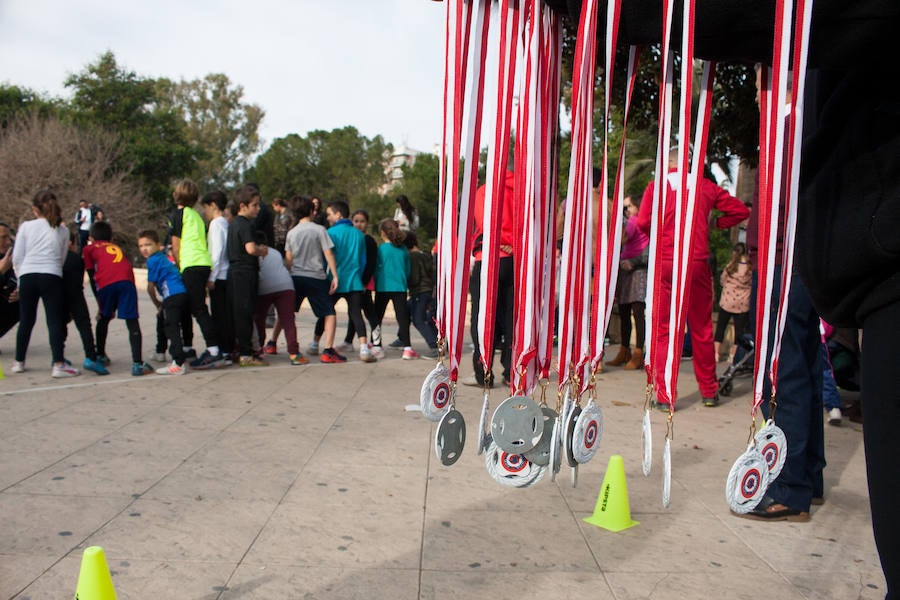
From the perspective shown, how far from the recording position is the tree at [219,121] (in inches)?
2131

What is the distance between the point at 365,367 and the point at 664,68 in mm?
6287

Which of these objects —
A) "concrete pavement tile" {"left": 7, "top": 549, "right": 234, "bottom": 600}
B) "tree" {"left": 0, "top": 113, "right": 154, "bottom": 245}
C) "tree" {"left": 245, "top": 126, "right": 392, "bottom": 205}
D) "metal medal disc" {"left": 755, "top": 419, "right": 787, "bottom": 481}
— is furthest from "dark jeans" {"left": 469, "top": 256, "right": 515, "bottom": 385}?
"tree" {"left": 245, "top": 126, "right": 392, "bottom": 205}

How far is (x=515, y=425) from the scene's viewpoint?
2088 millimetres

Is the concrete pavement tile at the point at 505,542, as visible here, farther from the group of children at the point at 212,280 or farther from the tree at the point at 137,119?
the tree at the point at 137,119

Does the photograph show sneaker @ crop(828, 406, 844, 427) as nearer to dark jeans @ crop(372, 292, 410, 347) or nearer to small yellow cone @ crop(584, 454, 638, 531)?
small yellow cone @ crop(584, 454, 638, 531)

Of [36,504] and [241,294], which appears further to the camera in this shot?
[241,294]

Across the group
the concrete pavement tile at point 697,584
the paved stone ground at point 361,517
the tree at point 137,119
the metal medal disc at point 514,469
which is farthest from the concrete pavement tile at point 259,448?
the tree at point 137,119

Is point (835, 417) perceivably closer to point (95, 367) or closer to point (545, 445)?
point (545, 445)

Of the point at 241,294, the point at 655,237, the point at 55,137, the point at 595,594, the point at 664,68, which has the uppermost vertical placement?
the point at 55,137

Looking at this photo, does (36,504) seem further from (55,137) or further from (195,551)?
(55,137)

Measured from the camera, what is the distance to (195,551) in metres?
2.95

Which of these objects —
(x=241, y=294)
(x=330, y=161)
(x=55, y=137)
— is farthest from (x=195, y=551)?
(x=330, y=161)

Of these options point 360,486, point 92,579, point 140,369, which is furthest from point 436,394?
point 140,369

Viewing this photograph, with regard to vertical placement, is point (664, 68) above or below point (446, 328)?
above
